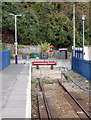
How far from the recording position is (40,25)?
172 ft

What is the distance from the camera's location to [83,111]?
28.6 feet

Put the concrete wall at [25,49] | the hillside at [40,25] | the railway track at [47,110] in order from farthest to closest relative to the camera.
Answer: the hillside at [40,25]
the concrete wall at [25,49]
the railway track at [47,110]

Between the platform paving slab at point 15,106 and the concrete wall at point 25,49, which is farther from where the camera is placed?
the concrete wall at point 25,49

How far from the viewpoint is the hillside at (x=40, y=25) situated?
49.8 meters

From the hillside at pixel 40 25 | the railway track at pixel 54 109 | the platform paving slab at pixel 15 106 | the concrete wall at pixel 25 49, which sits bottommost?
the railway track at pixel 54 109

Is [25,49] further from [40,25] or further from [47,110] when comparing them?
[47,110]

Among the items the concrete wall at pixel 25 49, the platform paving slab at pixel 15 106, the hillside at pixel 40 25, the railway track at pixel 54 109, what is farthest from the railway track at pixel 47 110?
the hillside at pixel 40 25

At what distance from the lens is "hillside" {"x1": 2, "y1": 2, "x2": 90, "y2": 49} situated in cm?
Answer: 4978

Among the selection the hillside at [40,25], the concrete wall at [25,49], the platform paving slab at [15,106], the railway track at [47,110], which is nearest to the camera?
the platform paving slab at [15,106]

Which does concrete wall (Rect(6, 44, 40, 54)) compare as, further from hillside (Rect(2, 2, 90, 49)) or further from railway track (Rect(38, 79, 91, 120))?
railway track (Rect(38, 79, 91, 120))

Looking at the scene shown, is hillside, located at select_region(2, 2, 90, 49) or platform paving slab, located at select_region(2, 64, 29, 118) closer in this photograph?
platform paving slab, located at select_region(2, 64, 29, 118)

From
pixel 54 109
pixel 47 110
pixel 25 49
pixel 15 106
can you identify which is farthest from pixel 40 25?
pixel 15 106

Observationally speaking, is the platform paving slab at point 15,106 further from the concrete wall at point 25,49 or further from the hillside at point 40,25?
the hillside at point 40,25

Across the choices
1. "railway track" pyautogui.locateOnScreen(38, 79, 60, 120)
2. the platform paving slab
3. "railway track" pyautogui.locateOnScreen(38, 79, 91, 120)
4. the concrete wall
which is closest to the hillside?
the concrete wall
